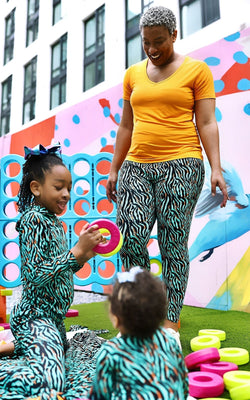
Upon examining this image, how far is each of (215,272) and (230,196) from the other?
0.64m

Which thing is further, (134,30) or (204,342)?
(134,30)

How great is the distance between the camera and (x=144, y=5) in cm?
486

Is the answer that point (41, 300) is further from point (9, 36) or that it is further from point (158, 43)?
point (9, 36)

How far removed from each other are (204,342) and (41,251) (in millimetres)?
994

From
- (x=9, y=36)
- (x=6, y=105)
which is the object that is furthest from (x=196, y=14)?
(x=9, y=36)

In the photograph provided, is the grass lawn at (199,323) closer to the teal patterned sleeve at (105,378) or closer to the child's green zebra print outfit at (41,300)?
the child's green zebra print outfit at (41,300)

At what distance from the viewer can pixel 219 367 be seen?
5.15 feet

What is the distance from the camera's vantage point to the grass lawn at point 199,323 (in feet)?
7.20

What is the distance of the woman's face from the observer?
1.63m

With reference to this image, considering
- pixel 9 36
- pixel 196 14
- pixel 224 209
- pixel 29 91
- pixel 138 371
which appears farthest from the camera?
pixel 9 36

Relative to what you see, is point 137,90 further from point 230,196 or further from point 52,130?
point 52,130

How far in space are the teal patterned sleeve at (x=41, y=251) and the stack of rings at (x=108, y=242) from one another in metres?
0.10

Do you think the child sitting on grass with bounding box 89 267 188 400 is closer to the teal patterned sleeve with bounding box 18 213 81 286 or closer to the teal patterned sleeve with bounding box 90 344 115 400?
the teal patterned sleeve with bounding box 90 344 115 400

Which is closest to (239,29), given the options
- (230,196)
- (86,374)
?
(230,196)
